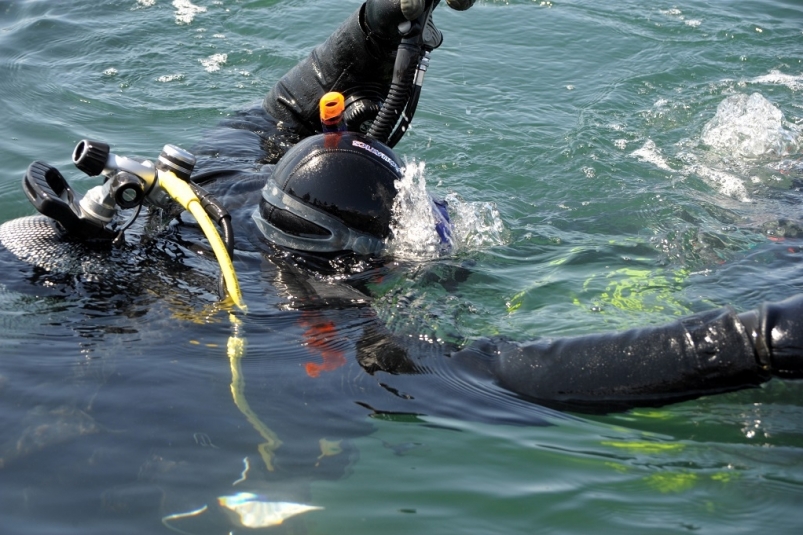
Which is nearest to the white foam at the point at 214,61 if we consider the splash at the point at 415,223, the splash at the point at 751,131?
the splash at the point at 415,223

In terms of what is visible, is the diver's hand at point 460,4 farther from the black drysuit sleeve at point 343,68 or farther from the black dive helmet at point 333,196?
the black dive helmet at point 333,196

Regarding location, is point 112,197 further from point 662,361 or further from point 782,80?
point 782,80

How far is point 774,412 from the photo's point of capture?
9.02 ft

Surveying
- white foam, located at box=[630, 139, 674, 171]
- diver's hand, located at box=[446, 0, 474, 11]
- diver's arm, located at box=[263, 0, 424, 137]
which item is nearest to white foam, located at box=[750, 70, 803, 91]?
white foam, located at box=[630, 139, 674, 171]

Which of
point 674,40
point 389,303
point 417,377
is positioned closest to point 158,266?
point 389,303

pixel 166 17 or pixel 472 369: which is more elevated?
Answer: pixel 166 17

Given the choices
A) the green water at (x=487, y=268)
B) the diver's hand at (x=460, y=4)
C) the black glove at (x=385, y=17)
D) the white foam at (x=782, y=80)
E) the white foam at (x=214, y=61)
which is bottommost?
the green water at (x=487, y=268)

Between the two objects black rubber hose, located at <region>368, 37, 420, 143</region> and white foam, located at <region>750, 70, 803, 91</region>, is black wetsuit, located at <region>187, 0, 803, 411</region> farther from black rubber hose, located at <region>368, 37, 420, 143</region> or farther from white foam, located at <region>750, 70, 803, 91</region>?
white foam, located at <region>750, 70, 803, 91</region>

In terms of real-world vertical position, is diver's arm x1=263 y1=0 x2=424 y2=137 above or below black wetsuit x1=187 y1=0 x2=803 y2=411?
above

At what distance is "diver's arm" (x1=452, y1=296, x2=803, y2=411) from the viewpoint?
7.57 ft

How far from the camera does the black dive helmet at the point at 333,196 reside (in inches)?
131

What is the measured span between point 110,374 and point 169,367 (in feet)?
0.60

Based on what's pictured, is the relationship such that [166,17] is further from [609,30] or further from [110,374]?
[110,374]

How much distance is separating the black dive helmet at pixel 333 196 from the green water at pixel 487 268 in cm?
27
